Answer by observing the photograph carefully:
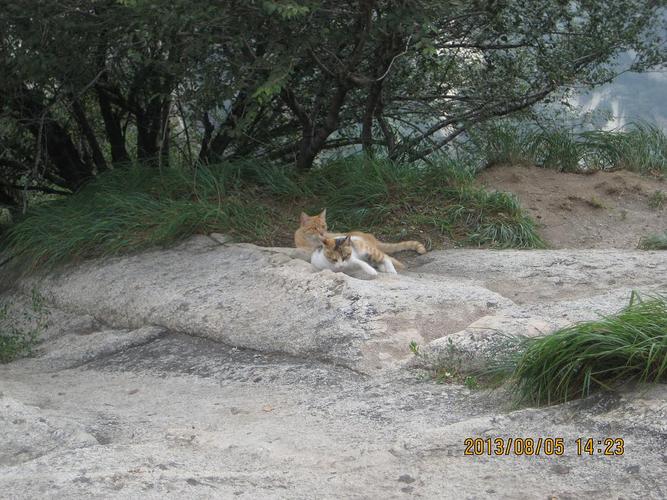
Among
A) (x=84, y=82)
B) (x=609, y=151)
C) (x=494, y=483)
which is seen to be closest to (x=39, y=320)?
(x=84, y=82)

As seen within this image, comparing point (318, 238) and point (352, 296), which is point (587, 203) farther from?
point (352, 296)

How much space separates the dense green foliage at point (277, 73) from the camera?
7.96 meters

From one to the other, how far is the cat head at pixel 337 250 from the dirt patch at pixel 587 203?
8.27 feet

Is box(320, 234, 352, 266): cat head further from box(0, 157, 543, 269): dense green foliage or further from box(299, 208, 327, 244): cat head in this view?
box(0, 157, 543, 269): dense green foliage

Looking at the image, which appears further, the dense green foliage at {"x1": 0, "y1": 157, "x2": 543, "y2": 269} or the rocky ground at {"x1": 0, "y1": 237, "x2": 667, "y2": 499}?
the dense green foliage at {"x1": 0, "y1": 157, "x2": 543, "y2": 269}

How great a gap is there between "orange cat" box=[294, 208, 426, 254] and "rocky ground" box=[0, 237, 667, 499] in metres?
0.22

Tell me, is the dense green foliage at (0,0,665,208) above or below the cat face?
above

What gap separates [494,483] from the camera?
11.4ft

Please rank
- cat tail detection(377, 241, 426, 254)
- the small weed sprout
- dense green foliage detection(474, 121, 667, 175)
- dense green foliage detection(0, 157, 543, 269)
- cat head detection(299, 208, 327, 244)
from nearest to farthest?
cat head detection(299, 208, 327, 244), cat tail detection(377, 241, 426, 254), dense green foliage detection(0, 157, 543, 269), the small weed sprout, dense green foliage detection(474, 121, 667, 175)

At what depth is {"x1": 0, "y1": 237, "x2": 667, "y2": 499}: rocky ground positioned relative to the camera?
356 cm

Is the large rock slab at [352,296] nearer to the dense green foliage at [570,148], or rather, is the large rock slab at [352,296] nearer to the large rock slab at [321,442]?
the large rock slab at [321,442]

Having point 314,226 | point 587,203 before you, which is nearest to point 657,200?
point 587,203
